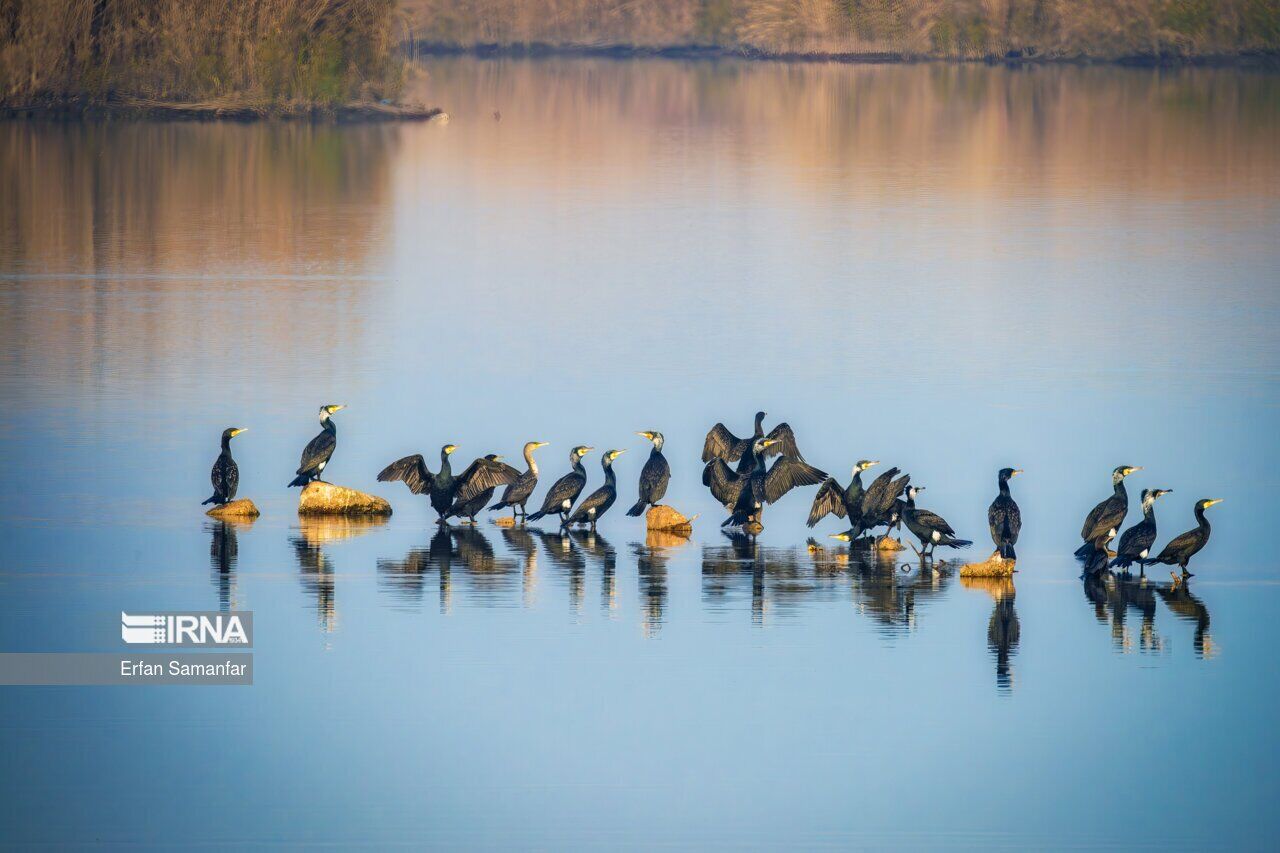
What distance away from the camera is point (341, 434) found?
17.5 m

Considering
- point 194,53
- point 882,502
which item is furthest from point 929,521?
point 194,53

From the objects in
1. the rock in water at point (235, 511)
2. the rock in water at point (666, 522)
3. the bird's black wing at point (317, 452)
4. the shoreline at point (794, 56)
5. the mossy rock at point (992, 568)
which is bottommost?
the mossy rock at point (992, 568)

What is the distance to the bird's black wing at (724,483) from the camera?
48.4 ft

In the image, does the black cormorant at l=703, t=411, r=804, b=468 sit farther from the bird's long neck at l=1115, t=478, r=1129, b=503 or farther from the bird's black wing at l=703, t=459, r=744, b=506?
the bird's long neck at l=1115, t=478, r=1129, b=503

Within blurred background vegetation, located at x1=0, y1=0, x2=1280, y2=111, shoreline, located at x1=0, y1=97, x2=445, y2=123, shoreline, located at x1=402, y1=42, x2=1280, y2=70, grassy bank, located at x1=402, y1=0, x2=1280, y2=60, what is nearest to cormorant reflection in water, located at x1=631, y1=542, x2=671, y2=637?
blurred background vegetation, located at x1=0, y1=0, x2=1280, y2=111

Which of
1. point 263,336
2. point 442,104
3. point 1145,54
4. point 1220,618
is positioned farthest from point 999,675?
point 1145,54

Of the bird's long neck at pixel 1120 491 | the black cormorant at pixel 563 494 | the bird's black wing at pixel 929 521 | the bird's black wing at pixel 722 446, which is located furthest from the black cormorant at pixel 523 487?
the bird's long neck at pixel 1120 491

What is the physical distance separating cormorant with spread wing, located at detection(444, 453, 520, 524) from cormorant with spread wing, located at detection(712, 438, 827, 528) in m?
1.33

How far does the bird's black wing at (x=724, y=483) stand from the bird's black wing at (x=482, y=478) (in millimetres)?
1225

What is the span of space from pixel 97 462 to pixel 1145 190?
2455 cm

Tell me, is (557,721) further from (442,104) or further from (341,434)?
(442,104)

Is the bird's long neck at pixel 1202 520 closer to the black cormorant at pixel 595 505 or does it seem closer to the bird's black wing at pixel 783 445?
the bird's black wing at pixel 783 445

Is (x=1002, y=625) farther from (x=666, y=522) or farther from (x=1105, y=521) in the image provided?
(x=666, y=522)

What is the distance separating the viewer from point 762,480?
1461 cm
